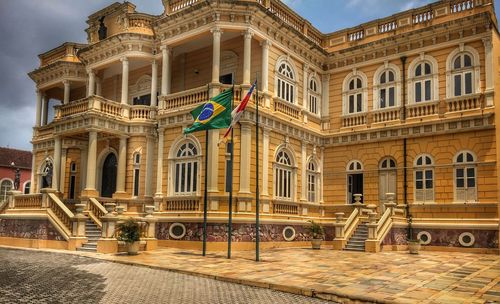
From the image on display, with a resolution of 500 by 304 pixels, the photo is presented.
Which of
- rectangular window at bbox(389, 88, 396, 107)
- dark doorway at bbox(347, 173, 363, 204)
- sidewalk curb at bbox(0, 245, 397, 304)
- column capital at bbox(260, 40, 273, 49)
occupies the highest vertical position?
column capital at bbox(260, 40, 273, 49)

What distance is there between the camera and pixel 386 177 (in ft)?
76.7

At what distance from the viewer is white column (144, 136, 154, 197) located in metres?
23.3

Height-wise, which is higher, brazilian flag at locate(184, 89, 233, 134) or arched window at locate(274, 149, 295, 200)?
brazilian flag at locate(184, 89, 233, 134)

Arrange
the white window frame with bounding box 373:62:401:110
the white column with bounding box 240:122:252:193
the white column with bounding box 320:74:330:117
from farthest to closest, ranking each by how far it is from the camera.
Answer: the white column with bounding box 320:74:330:117 < the white window frame with bounding box 373:62:401:110 < the white column with bounding box 240:122:252:193

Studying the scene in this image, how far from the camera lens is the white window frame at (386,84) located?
2361 cm

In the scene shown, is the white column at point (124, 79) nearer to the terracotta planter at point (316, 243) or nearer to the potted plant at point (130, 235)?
the potted plant at point (130, 235)

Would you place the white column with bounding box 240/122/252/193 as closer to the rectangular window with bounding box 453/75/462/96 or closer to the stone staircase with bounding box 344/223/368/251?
the stone staircase with bounding box 344/223/368/251

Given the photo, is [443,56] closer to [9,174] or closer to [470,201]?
[470,201]

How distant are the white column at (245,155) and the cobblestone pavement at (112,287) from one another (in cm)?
665

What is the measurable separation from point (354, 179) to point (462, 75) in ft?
22.6

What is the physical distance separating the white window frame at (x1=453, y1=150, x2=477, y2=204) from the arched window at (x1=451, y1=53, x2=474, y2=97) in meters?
2.77

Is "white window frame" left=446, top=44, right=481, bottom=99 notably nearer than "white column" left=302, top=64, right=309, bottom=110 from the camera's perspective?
Yes

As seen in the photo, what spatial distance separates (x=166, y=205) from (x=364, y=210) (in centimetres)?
883

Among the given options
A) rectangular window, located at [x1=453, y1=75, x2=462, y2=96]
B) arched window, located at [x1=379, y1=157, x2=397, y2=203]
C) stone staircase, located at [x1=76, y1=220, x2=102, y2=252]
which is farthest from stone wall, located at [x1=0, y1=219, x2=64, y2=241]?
rectangular window, located at [x1=453, y1=75, x2=462, y2=96]
